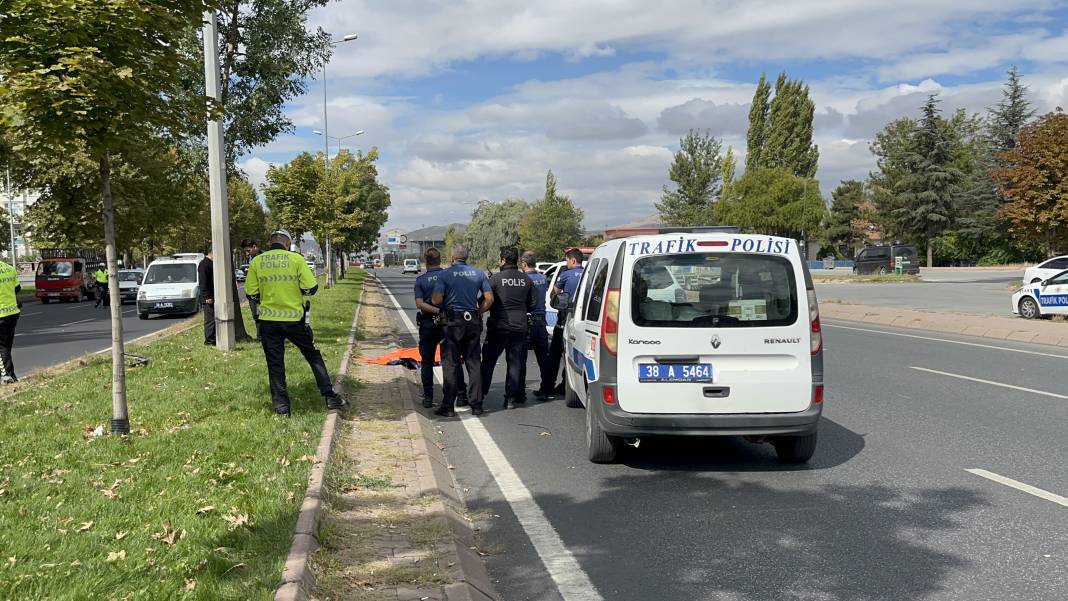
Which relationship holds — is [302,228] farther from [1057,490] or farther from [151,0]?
[1057,490]

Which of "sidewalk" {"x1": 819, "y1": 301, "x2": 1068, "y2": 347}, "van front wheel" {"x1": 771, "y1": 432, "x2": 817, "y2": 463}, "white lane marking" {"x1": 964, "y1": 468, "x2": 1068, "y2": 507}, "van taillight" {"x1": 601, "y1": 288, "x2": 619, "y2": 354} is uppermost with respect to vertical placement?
"van taillight" {"x1": 601, "y1": 288, "x2": 619, "y2": 354}

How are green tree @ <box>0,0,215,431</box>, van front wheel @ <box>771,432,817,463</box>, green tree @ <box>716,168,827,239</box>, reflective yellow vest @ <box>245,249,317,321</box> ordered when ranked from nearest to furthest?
green tree @ <box>0,0,215,431</box>
van front wheel @ <box>771,432,817,463</box>
reflective yellow vest @ <box>245,249,317,321</box>
green tree @ <box>716,168,827,239</box>

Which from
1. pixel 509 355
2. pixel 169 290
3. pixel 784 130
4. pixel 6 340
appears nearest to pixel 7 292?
pixel 6 340

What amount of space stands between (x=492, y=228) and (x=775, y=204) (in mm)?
31931

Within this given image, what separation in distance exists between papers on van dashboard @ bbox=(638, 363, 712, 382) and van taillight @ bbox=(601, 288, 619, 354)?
255 millimetres

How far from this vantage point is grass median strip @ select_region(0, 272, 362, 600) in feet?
13.6

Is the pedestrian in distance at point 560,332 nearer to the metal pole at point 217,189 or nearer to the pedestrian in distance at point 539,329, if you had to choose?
the pedestrian in distance at point 539,329

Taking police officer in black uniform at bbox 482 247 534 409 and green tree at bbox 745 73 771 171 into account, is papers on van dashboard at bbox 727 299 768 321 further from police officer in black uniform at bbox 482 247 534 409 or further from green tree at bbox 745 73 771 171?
green tree at bbox 745 73 771 171

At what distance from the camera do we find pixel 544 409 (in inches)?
383

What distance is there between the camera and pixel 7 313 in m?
11.4

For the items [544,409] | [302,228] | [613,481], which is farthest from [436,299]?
[302,228]

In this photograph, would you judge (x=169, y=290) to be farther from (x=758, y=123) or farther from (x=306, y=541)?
(x=758, y=123)

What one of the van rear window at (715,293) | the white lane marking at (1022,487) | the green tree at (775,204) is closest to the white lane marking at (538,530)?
the van rear window at (715,293)

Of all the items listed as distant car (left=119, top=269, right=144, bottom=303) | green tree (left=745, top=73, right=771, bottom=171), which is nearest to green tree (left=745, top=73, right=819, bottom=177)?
green tree (left=745, top=73, right=771, bottom=171)
